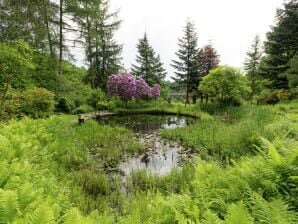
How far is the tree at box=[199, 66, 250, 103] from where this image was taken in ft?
55.2

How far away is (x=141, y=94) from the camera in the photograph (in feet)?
68.2

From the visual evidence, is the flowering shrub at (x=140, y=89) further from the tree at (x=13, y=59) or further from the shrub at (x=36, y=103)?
the tree at (x=13, y=59)

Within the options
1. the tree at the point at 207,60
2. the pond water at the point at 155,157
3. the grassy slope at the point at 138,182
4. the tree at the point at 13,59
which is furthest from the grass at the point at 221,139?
the tree at the point at 207,60

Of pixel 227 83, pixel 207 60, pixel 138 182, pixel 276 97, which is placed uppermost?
pixel 207 60

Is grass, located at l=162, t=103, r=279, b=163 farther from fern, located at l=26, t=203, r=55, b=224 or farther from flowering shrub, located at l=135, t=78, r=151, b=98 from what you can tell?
flowering shrub, located at l=135, t=78, r=151, b=98

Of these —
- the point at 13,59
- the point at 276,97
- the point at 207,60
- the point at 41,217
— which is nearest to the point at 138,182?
the point at 41,217

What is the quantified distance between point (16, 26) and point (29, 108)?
5.55 metres

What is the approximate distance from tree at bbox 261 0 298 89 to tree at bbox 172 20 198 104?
7853 millimetres

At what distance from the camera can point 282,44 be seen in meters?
18.3

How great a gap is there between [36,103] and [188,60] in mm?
17258

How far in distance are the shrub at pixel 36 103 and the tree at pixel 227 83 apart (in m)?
10.0

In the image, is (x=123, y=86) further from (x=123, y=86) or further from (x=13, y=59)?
(x=13, y=59)

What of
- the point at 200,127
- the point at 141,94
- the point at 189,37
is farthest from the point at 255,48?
the point at 200,127

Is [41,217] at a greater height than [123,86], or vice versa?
[123,86]
